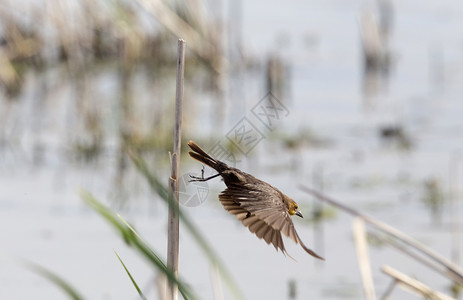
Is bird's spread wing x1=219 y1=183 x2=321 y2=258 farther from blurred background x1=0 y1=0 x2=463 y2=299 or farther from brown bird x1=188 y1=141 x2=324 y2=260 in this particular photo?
blurred background x1=0 y1=0 x2=463 y2=299

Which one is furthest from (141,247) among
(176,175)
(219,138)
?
(219,138)

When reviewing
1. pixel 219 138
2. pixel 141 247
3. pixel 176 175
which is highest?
pixel 219 138

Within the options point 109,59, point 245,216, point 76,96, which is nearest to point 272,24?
point 109,59

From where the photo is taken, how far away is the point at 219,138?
559cm

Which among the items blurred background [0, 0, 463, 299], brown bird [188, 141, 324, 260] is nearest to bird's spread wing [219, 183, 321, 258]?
brown bird [188, 141, 324, 260]

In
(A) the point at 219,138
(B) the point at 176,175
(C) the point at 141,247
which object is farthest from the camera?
(A) the point at 219,138

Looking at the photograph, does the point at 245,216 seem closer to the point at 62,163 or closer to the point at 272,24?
the point at 62,163

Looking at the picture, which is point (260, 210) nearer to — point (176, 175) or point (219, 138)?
point (176, 175)

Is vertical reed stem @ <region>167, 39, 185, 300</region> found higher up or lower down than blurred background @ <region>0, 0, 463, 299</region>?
lower down

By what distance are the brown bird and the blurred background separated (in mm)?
91

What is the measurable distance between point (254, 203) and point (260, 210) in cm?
2

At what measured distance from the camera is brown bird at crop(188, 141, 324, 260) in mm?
1261

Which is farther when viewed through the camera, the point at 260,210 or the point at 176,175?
the point at 176,175

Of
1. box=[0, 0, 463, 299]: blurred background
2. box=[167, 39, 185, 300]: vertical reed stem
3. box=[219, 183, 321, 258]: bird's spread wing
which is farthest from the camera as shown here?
box=[0, 0, 463, 299]: blurred background
